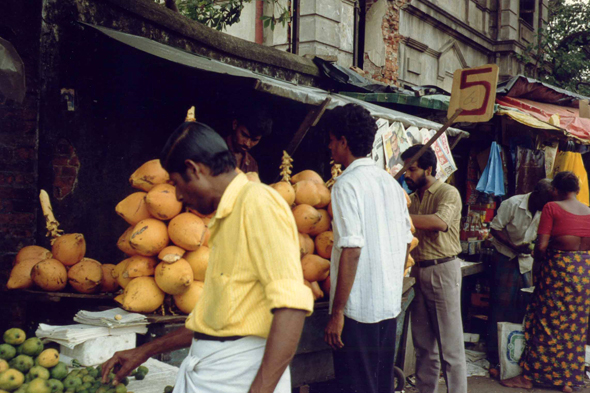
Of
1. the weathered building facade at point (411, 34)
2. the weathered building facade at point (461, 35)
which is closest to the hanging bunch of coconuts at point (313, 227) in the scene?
the weathered building facade at point (411, 34)

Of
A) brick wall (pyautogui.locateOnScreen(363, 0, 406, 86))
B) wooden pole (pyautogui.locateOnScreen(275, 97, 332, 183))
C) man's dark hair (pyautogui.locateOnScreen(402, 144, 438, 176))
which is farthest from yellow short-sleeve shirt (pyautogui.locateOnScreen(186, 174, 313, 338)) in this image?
brick wall (pyautogui.locateOnScreen(363, 0, 406, 86))

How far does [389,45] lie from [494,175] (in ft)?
15.7

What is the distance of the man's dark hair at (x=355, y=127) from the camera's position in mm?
2936

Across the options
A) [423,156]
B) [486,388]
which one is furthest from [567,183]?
[486,388]

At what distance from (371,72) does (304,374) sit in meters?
8.84

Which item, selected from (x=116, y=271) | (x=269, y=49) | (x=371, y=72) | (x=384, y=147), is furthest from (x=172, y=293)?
(x=371, y=72)

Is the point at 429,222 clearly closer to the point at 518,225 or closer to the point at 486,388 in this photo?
the point at 486,388

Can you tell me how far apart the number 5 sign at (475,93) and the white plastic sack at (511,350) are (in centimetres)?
227

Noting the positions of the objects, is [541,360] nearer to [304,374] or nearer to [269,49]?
[304,374]

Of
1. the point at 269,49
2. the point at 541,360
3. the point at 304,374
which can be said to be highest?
the point at 269,49

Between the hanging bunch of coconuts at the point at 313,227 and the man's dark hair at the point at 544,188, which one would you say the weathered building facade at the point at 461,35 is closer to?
the man's dark hair at the point at 544,188

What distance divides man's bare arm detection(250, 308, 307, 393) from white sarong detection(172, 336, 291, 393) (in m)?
0.08

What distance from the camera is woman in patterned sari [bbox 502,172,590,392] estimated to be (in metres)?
5.43

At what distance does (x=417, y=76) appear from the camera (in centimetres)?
1226
